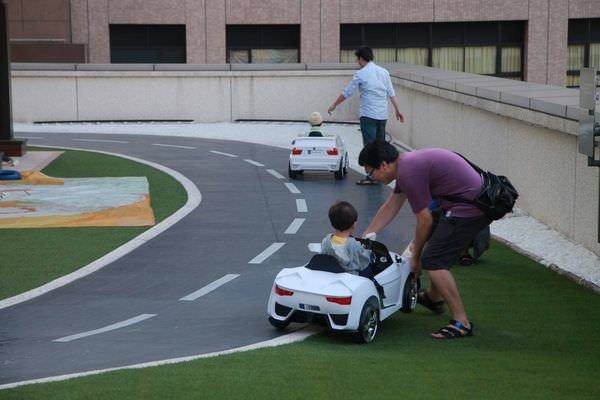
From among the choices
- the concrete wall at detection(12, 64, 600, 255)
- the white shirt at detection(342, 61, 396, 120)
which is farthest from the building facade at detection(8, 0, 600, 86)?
the white shirt at detection(342, 61, 396, 120)

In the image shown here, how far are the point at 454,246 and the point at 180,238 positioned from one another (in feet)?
18.5

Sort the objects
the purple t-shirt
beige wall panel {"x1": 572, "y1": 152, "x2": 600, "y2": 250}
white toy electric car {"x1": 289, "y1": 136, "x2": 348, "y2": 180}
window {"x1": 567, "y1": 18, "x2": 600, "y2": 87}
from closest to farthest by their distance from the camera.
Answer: the purple t-shirt
beige wall panel {"x1": 572, "y1": 152, "x2": 600, "y2": 250}
white toy electric car {"x1": 289, "y1": 136, "x2": 348, "y2": 180}
window {"x1": 567, "y1": 18, "x2": 600, "y2": 87}

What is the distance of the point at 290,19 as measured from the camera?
40.0 metres

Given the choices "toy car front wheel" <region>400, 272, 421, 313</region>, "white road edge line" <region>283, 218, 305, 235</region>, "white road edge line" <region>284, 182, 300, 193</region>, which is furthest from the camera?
"white road edge line" <region>284, 182, 300, 193</region>

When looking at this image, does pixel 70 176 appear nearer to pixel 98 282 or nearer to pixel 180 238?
pixel 180 238

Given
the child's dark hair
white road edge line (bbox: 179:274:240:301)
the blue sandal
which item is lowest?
white road edge line (bbox: 179:274:240:301)

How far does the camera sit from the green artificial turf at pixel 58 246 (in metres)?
11.5

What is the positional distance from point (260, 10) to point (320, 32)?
2322 millimetres

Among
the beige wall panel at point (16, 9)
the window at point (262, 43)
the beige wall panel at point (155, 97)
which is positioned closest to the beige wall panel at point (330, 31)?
the window at point (262, 43)

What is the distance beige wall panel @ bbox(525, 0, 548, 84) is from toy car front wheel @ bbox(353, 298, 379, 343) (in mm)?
34763

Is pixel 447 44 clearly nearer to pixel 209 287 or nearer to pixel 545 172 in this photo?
pixel 545 172

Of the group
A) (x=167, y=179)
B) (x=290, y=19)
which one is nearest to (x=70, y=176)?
(x=167, y=179)

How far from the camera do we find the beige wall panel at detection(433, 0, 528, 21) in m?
41.0

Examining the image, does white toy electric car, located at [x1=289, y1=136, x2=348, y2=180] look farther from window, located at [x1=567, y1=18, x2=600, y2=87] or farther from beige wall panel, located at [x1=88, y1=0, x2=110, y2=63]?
window, located at [x1=567, y1=18, x2=600, y2=87]
